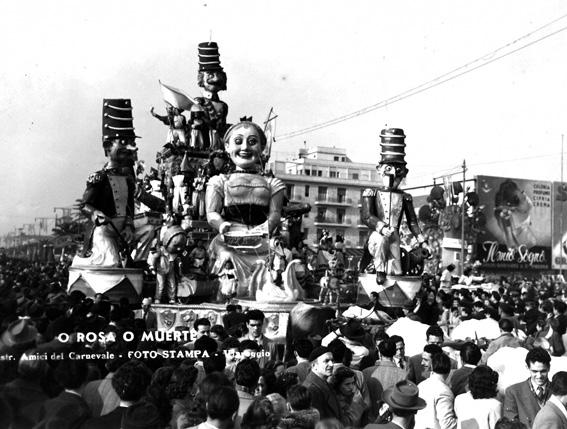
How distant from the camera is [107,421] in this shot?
398cm

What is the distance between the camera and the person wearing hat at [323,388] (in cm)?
466

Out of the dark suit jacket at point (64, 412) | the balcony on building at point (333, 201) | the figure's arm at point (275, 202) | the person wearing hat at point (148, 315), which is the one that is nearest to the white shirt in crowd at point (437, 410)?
the dark suit jacket at point (64, 412)

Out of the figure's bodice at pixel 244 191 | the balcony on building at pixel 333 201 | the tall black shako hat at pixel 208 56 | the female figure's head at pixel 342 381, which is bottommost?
the female figure's head at pixel 342 381

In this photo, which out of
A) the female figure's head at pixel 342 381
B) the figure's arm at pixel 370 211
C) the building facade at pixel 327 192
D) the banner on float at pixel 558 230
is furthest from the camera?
the building facade at pixel 327 192

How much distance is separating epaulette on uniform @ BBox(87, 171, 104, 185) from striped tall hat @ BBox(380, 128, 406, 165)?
5.85m

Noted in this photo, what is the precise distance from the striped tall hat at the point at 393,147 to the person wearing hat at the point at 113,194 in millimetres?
5209

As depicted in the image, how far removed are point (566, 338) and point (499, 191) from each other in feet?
137

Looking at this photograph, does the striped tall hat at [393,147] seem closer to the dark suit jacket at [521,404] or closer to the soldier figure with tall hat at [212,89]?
the soldier figure with tall hat at [212,89]

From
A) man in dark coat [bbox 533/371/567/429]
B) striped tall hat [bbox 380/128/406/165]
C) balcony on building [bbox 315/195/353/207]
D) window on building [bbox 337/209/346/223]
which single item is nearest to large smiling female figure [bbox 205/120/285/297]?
striped tall hat [bbox 380/128/406/165]

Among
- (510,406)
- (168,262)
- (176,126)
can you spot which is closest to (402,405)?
(510,406)

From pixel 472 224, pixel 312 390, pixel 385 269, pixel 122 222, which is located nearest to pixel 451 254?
pixel 472 224

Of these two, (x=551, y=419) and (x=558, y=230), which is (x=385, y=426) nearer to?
(x=551, y=419)

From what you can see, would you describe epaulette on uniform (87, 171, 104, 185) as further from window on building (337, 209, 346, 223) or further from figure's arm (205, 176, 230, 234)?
window on building (337, 209, 346, 223)

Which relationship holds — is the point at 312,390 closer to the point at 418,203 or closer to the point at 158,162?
the point at 158,162
